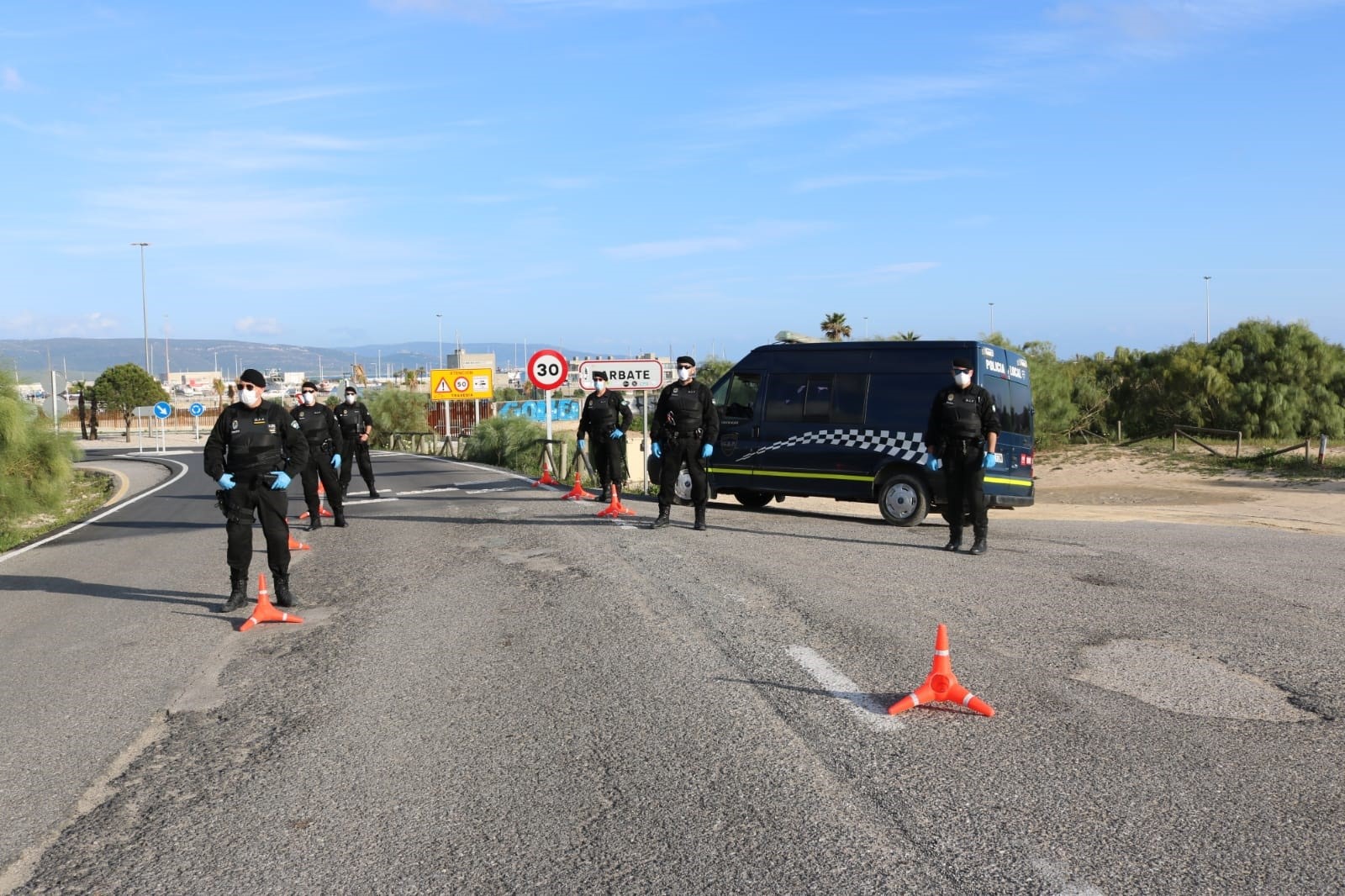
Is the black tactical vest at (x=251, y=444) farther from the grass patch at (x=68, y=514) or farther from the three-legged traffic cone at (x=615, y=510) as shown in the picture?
the grass patch at (x=68, y=514)

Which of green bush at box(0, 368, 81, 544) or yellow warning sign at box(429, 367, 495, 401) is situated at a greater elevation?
yellow warning sign at box(429, 367, 495, 401)

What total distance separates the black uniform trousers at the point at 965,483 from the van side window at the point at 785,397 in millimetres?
3715

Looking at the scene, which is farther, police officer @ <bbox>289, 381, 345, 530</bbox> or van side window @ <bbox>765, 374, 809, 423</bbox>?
van side window @ <bbox>765, 374, 809, 423</bbox>

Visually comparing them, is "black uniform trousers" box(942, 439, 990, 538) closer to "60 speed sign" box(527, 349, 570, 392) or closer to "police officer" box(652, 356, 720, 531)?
"police officer" box(652, 356, 720, 531)

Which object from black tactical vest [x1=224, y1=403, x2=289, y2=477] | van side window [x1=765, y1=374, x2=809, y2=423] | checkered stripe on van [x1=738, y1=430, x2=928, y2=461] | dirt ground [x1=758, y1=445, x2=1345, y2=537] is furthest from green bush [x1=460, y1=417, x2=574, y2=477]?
black tactical vest [x1=224, y1=403, x2=289, y2=477]

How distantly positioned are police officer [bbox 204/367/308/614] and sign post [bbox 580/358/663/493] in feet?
28.6

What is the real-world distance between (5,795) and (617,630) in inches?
150

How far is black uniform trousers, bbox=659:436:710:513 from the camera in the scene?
1348 centimetres

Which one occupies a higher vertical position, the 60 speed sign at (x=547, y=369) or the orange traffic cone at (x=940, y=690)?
the 60 speed sign at (x=547, y=369)

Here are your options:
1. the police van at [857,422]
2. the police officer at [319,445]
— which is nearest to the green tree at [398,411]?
the police officer at [319,445]

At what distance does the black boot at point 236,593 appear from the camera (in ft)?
→ 30.0

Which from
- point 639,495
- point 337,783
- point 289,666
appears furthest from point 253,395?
point 639,495

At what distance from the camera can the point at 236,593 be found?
30.2ft

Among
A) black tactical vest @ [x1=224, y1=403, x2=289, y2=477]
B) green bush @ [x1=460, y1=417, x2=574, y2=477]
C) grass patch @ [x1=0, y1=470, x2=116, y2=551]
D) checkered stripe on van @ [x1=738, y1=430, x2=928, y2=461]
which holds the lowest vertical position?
grass patch @ [x1=0, y1=470, x2=116, y2=551]
